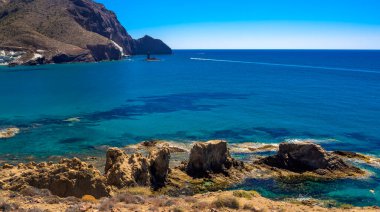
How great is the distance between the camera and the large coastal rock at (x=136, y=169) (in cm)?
2952

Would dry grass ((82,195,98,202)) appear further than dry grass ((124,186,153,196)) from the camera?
No

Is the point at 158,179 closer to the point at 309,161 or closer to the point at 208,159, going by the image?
the point at 208,159

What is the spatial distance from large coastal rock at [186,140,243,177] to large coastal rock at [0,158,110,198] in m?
10.8

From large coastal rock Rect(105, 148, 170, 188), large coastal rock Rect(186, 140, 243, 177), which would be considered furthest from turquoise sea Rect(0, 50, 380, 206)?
large coastal rock Rect(105, 148, 170, 188)

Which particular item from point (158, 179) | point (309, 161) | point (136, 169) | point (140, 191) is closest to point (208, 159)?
point (158, 179)

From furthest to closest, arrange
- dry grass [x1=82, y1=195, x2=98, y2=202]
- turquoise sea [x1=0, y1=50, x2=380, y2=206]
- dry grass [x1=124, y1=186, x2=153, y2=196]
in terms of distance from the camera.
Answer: turquoise sea [x1=0, y1=50, x2=380, y2=206]
dry grass [x1=124, y1=186, x2=153, y2=196]
dry grass [x1=82, y1=195, x2=98, y2=202]

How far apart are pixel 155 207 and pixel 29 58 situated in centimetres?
17167

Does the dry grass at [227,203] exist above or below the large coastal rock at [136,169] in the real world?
above

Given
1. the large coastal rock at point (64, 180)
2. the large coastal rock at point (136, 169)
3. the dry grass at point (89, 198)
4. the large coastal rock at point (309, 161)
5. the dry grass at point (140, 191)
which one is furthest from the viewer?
the large coastal rock at point (309, 161)

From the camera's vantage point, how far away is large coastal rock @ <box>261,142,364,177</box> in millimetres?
37500

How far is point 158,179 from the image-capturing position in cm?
3266

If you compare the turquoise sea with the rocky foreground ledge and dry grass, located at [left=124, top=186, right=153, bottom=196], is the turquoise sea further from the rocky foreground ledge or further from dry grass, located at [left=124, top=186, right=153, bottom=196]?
dry grass, located at [left=124, top=186, right=153, bottom=196]

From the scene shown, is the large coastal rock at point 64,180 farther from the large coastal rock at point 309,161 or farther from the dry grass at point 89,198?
the large coastal rock at point 309,161

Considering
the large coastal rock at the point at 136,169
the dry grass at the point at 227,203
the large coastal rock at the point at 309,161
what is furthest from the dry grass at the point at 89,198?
the large coastal rock at the point at 309,161
